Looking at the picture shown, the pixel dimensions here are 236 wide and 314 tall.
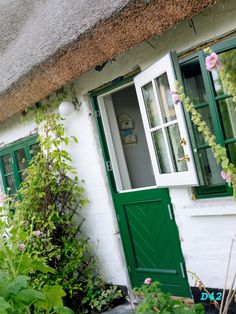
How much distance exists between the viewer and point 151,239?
395 centimetres

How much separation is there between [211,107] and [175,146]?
50cm

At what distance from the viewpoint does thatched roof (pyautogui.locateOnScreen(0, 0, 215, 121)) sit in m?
2.88

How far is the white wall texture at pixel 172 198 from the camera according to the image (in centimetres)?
308

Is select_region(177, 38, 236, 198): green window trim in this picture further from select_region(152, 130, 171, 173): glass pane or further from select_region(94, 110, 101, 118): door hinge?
select_region(94, 110, 101, 118): door hinge

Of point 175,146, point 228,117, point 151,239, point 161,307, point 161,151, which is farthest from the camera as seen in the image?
point 151,239

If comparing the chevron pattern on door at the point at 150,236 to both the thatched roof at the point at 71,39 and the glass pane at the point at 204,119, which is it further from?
the thatched roof at the point at 71,39

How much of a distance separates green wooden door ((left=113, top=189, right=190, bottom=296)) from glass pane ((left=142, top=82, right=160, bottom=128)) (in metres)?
0.68

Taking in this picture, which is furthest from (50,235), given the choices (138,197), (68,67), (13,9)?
(13,9)

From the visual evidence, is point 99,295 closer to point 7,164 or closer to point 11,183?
point 11,183

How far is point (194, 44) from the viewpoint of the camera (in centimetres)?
315

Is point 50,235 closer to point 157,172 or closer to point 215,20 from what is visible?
point 157,172

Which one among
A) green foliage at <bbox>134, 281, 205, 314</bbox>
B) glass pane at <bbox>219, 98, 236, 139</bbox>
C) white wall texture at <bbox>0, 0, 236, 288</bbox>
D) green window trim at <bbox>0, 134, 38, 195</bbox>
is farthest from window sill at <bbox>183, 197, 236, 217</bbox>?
green window trim at <bbox>0, 134, 38, 195</bbox>

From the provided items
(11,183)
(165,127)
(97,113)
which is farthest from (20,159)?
(165,127)

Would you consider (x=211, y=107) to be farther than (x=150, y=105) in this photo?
No
